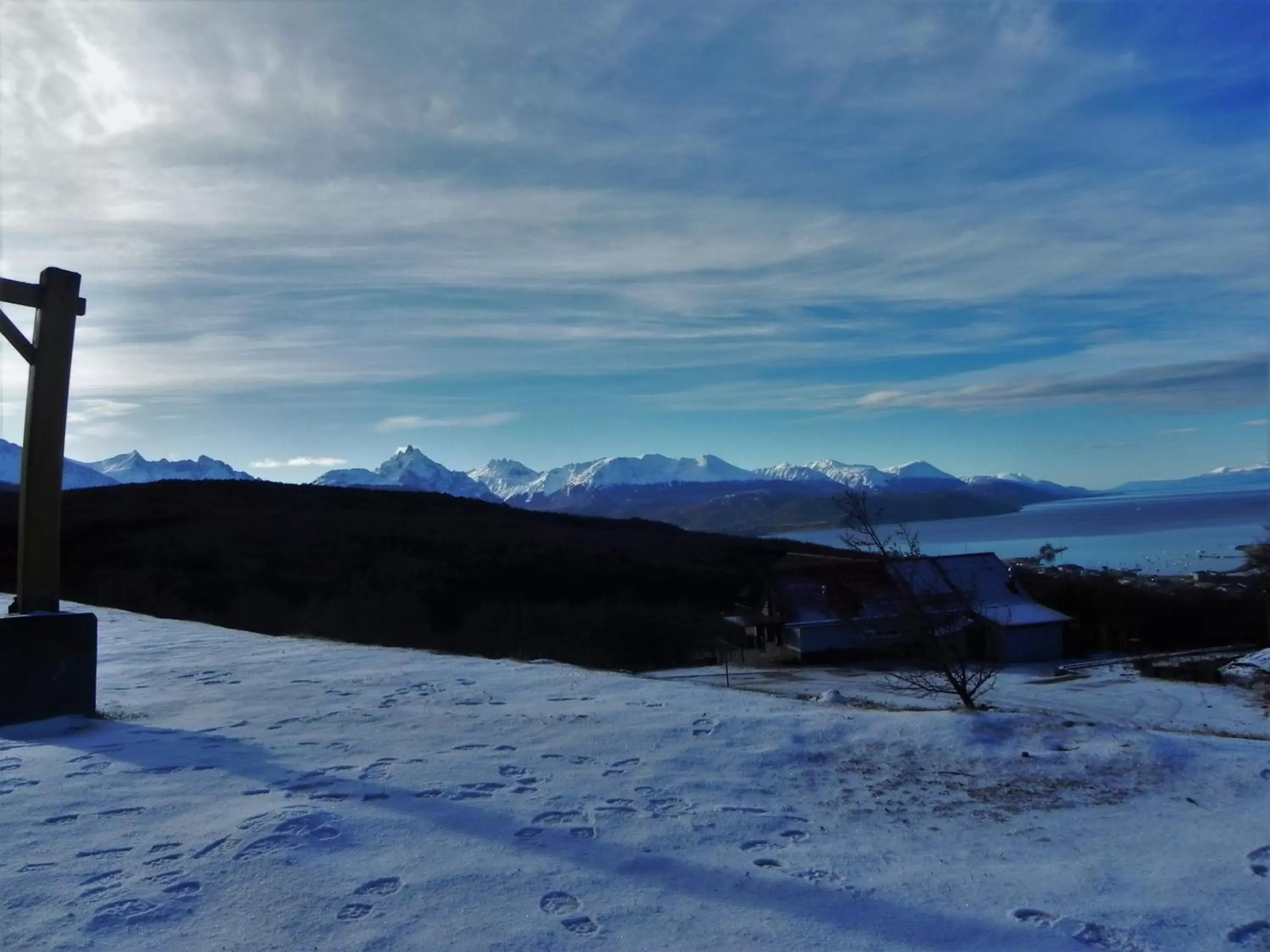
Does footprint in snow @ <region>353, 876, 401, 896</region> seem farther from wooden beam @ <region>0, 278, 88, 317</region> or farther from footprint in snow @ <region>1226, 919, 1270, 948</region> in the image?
wooden beam @ <region>0, 278, 88, 317</region>

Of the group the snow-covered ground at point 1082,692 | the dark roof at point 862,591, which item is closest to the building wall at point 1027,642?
the dark roof at point 862,591

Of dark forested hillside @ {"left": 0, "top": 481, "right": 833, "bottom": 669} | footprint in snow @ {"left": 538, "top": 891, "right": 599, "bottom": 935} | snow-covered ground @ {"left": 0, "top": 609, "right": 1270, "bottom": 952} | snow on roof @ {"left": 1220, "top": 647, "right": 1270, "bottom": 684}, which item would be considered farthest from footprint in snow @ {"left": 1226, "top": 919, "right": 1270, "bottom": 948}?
snow on roof @ {"left": 1220, "top": 647, "right": 1270, "bottom": 684}

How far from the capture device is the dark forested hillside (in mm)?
35000

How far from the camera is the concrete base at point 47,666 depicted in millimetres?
6719

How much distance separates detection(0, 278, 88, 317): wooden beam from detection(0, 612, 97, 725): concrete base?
2.35m

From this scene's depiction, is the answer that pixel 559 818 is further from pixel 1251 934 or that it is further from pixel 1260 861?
pixel 1260 861

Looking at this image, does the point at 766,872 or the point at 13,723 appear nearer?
the point at 766,872

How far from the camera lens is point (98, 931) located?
12.2 feet

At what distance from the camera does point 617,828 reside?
4980mm

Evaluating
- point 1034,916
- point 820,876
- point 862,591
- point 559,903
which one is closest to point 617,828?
point 559,903

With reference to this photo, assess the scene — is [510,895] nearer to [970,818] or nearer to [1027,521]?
[970,818]

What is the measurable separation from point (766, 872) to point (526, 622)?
36263 mm

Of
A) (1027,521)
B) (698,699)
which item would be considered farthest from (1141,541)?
(698,699)

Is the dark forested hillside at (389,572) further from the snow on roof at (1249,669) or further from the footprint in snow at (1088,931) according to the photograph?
the footprint in snow at (1088,931)
